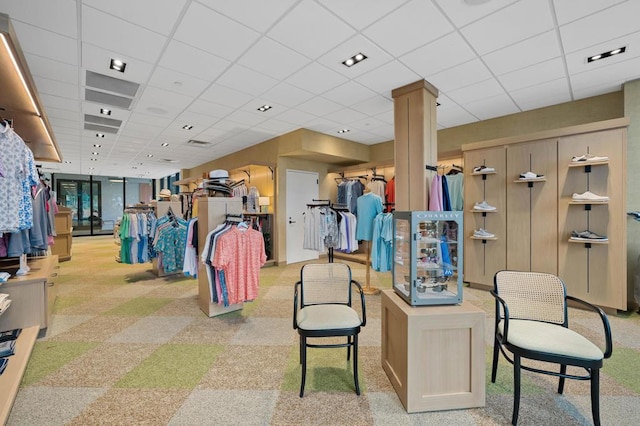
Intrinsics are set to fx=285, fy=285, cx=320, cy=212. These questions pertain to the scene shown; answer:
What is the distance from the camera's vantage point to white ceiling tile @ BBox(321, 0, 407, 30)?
2418 mm

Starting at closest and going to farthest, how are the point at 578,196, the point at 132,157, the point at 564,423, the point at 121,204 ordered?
the point at 564,423 < the point at 578,196 < the point at 132,157 < the point at 121,204

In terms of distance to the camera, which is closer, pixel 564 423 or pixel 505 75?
pixel 564 423

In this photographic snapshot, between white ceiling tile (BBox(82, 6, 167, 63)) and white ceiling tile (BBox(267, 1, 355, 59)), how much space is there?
1228 mm

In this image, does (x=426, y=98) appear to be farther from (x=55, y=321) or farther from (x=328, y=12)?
(x=55, y=321)

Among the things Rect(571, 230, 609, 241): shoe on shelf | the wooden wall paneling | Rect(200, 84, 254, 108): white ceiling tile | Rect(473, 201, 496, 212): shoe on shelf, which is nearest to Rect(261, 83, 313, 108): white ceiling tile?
Rect(200, 84, 254, 108): white ceiling tile

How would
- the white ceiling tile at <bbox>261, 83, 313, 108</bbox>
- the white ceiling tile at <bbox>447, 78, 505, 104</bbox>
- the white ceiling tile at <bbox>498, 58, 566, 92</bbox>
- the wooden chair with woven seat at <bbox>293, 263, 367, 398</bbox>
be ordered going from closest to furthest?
the wooden chair with woven seat at <bbox>293, 263, 367, 398</bbox>
the white ceiling tile at <bbox>498, 58, 566, 92</bbox>
the white ceiling tile at <bbox>447, 78, 505, 104</bbox>
the white ceiling tile at <bbox>261, 83, 313, 108</bbox>

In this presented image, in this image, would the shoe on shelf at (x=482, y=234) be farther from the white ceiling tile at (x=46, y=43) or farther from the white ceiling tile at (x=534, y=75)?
the white ceiling tile at (x=46, y=43)

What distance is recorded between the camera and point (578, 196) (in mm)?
3867

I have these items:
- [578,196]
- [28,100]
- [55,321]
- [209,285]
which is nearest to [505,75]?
[578,196]

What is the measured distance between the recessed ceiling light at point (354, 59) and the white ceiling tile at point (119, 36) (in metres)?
1.96

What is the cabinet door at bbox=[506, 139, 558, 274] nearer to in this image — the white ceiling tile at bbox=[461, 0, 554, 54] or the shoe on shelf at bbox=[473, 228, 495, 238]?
the shoe on shelf at bbox=[473, 228, 495, 238]

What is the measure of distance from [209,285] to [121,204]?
1530 cm

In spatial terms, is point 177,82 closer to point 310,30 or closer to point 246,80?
point 246,80

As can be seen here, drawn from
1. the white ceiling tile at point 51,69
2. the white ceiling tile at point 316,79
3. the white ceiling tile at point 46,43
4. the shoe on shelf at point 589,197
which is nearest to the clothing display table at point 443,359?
the white ceiling tile at point 316,79
